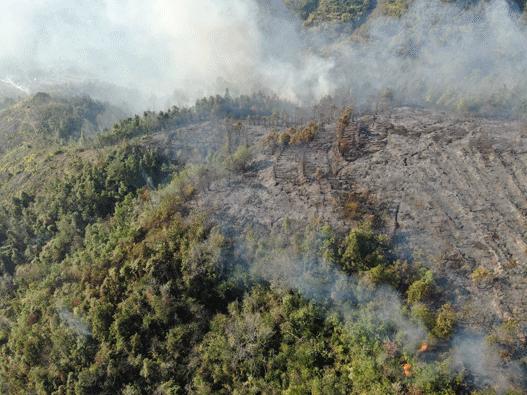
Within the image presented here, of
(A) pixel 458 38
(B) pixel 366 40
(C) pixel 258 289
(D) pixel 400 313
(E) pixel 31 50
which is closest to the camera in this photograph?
(D) pixel 400 313

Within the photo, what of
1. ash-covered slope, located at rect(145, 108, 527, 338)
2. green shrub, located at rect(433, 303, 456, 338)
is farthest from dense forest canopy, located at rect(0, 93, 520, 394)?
ash-covered slope, located at rect(145, 108, 527, 338)

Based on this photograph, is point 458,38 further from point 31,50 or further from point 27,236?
point 31,50

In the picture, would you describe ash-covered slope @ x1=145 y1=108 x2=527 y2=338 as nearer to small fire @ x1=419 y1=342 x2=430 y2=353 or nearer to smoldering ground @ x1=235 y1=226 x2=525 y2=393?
smoldering ground @ x1=235 y1=226 x2=525 y2=393

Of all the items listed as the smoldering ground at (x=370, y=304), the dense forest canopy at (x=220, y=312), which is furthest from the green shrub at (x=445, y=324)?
the smoldering ground at (x=370, y=304)

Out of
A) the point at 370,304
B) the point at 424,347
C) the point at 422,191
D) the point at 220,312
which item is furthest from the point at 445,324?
the point at 422,191

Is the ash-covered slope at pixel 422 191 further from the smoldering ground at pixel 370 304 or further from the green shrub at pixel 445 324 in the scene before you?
the smoldering ground at pixel 370 304

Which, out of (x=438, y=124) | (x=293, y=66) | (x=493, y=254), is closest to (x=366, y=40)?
(x=293, y=66)

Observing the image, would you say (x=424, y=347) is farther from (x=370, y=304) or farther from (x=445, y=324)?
(x=370, y=304)

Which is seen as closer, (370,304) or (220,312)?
(370,304)
